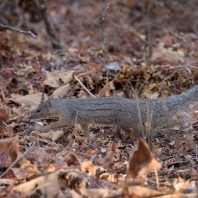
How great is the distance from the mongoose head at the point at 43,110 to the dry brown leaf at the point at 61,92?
3.73 feet

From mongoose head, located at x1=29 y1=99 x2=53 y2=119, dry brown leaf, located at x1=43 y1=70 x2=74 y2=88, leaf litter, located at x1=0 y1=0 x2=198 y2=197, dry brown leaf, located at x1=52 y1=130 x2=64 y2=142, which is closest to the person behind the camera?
leaf litter, located at x1=0 y1=0 x2=198 y2=197

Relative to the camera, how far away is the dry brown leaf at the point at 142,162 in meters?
3.88

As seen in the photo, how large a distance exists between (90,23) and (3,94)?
651 cm

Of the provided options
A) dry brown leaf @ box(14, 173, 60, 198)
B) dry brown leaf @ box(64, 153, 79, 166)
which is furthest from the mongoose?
dry brown leaf @ box(14, 173, 60, 198)

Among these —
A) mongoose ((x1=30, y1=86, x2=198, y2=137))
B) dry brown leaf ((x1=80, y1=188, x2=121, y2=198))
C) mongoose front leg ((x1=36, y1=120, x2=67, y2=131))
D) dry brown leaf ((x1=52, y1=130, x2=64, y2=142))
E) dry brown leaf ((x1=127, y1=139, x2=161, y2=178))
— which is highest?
mongoose ((x1=30, y1=86, x2=198, y2=137))

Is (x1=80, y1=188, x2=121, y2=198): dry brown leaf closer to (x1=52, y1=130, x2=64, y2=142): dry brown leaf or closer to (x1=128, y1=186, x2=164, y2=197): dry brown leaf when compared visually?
(x1=128, y1=186, x2=164, y2=197): dry brown leaf

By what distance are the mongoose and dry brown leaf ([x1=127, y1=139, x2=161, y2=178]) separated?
1399mm

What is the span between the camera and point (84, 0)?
51.6ft

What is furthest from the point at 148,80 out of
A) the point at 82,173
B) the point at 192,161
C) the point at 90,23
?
the point at 90,23

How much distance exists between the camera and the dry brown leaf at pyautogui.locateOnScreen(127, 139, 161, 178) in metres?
3.88

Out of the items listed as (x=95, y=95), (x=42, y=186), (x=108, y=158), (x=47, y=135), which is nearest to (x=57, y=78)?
(x=95, y=95)

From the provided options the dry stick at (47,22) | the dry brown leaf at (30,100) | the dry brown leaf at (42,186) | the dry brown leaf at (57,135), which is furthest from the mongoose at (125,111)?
the dry stick at (47,22)

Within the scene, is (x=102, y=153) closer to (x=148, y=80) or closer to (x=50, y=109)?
(x=50, y=109)

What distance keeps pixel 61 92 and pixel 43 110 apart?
127 centimetres
